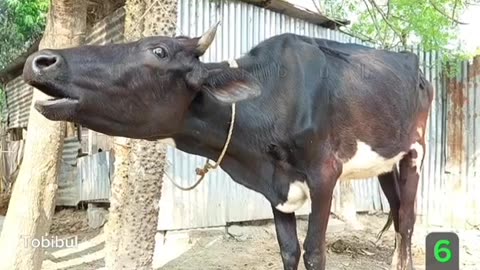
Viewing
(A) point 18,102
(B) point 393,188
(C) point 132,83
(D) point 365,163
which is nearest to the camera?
(C) point 132,83

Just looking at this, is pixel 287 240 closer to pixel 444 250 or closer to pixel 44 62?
pixel 444 250

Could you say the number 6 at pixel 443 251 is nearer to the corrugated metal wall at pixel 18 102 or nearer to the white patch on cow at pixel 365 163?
the white patch on cow at pixel 365 163

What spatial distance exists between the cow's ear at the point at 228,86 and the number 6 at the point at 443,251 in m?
1.31

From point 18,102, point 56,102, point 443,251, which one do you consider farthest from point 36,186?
point 18,102

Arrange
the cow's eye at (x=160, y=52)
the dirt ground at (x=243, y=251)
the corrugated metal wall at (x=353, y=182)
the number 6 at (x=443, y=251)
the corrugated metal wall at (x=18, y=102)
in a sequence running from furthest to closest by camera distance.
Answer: the corrugated metal wall at (x=18, y=102)
the corrugated metal wall at (x=353, y=182)
the dirt ground at (x=243, y=251)
the cow's eye at (x=160, y=52)
the number 6 at (x=443, y=251)

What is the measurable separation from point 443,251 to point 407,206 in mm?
3140

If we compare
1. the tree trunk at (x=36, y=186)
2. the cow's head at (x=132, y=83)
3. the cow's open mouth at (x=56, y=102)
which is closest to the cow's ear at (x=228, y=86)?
the cow's head at (x=132, y=83)

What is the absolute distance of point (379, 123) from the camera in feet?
12.7

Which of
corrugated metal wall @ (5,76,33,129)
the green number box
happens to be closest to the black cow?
the green number box

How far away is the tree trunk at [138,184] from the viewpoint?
3.70 meters

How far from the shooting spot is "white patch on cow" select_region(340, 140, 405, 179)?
3691 mm

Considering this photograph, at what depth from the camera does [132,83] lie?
2.46 metres

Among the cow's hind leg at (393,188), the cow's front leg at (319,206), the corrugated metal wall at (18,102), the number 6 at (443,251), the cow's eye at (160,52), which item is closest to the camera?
the number 6 at (443,251)

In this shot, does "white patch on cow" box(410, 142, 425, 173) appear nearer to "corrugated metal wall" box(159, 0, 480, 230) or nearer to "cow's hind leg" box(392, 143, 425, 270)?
"cow's hind leg" box(392, 143, 425, 270)
